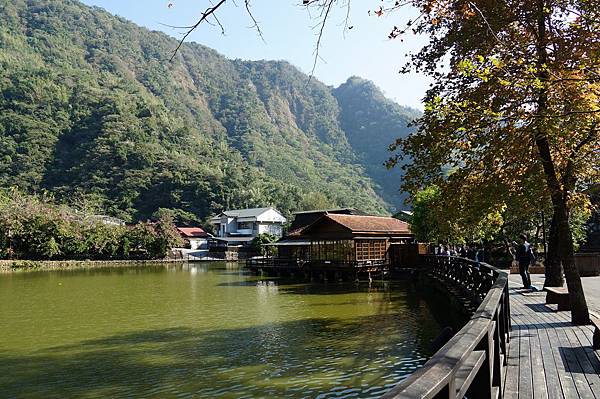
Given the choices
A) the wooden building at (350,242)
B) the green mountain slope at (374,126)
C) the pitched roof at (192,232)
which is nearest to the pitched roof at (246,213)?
the pitched roof at (192,232)

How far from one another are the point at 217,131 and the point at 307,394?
465ft

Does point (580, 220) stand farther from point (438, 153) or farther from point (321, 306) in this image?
point (438, 153)

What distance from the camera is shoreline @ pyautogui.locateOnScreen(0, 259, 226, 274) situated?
43938mm

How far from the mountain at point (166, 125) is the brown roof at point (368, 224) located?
5324 centimetres

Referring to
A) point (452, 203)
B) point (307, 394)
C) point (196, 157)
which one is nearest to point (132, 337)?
point (307, 394)

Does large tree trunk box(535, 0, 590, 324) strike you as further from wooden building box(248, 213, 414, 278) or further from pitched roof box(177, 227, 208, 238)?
pitched roof box(177, 227, 208, 238)

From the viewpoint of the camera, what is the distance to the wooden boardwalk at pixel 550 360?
4.72 m

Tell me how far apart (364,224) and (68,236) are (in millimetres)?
33541

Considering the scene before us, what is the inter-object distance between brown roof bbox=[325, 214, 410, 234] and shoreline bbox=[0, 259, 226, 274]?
92.7 feet

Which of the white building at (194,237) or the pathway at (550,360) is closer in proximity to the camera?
the pathway at (550,360)

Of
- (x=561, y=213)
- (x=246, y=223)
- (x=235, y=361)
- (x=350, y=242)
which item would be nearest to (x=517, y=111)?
(x=561, y=213)

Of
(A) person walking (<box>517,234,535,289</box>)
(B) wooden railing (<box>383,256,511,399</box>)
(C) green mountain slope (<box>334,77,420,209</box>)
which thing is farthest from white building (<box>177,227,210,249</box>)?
(B) wooden railing (<box>383,256,511,399</box>)

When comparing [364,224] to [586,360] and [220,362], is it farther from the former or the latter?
[586,360]

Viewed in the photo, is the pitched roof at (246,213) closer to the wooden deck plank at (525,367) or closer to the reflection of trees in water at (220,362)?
the reflection of trees in water at (220,362)
